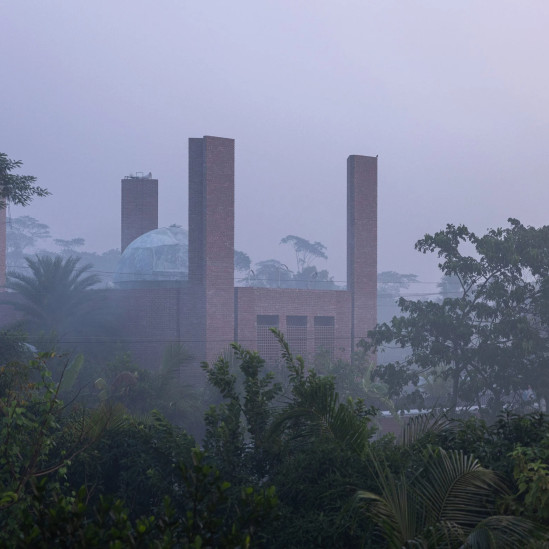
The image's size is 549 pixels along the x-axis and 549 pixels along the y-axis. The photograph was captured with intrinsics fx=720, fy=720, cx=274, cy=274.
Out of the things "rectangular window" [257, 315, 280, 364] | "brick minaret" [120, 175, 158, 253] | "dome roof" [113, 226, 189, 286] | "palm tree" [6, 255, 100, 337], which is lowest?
"rectangular window" [257, 315, 280, 364]

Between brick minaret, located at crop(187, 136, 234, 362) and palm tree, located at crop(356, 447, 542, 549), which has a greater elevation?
brick minaret, located at crop(187, 136, 234, 362)

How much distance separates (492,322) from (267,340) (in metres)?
14.6

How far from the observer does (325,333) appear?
3681cm

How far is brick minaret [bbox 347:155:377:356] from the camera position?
38000 millimetres

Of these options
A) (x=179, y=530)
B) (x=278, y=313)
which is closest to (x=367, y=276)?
(x=278, y=313)

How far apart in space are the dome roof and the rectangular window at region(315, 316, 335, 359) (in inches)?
317

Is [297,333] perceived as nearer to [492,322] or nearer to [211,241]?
[211,241]

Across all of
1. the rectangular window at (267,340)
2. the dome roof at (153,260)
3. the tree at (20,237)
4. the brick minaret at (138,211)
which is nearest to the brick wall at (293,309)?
the rectangular window at (267,340)

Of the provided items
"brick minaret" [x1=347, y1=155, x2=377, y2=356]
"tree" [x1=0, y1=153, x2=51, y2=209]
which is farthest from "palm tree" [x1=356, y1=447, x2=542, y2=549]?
"brick minaret" [x1=347, y1=155, x2=377, y2=356]

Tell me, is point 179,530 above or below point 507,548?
above

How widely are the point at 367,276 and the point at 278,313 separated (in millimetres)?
5900

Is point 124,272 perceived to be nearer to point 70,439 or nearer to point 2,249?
point 2,249

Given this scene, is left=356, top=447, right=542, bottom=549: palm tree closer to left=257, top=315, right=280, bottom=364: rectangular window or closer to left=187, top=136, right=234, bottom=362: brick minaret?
left=187, top=136, right=234, bottom=362: brick minaret

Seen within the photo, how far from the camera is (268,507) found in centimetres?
319
